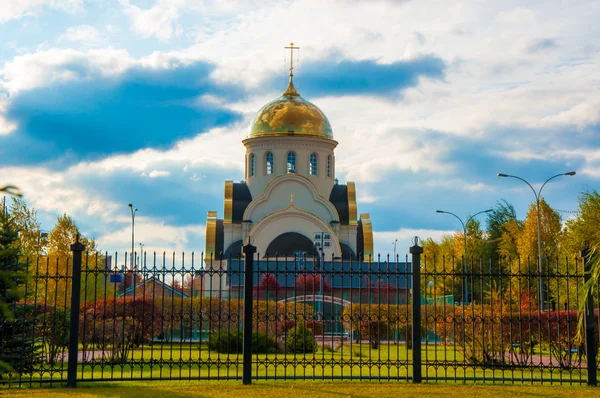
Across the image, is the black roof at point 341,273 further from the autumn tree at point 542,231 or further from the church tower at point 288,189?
the autumn tree at point 542,231

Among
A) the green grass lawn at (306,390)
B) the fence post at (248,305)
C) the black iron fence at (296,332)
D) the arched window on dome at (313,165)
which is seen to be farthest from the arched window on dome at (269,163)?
the fence post at (248,305)

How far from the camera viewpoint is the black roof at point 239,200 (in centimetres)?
5150

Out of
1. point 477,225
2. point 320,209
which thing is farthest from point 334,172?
point 477,225

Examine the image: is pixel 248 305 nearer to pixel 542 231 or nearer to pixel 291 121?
pixel 291 121

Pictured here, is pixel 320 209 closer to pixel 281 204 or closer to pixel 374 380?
pixel 281 204

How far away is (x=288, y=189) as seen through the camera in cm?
5006

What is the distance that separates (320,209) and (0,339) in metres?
37.3

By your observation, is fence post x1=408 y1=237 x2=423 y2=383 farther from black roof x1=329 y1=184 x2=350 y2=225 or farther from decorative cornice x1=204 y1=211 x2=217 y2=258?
black roof x1=329 y1=184 x2=350 y2=225

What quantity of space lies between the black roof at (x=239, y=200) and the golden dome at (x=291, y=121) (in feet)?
11.9

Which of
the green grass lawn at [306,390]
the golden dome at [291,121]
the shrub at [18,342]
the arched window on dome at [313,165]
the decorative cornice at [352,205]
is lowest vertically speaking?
the green grass lawn at [306,390]

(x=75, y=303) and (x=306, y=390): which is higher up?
(x=75, y=303)

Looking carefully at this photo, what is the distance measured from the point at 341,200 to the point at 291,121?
6.36 m

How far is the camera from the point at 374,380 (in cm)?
1333

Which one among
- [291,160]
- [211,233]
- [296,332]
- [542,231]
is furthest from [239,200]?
[296,332]
